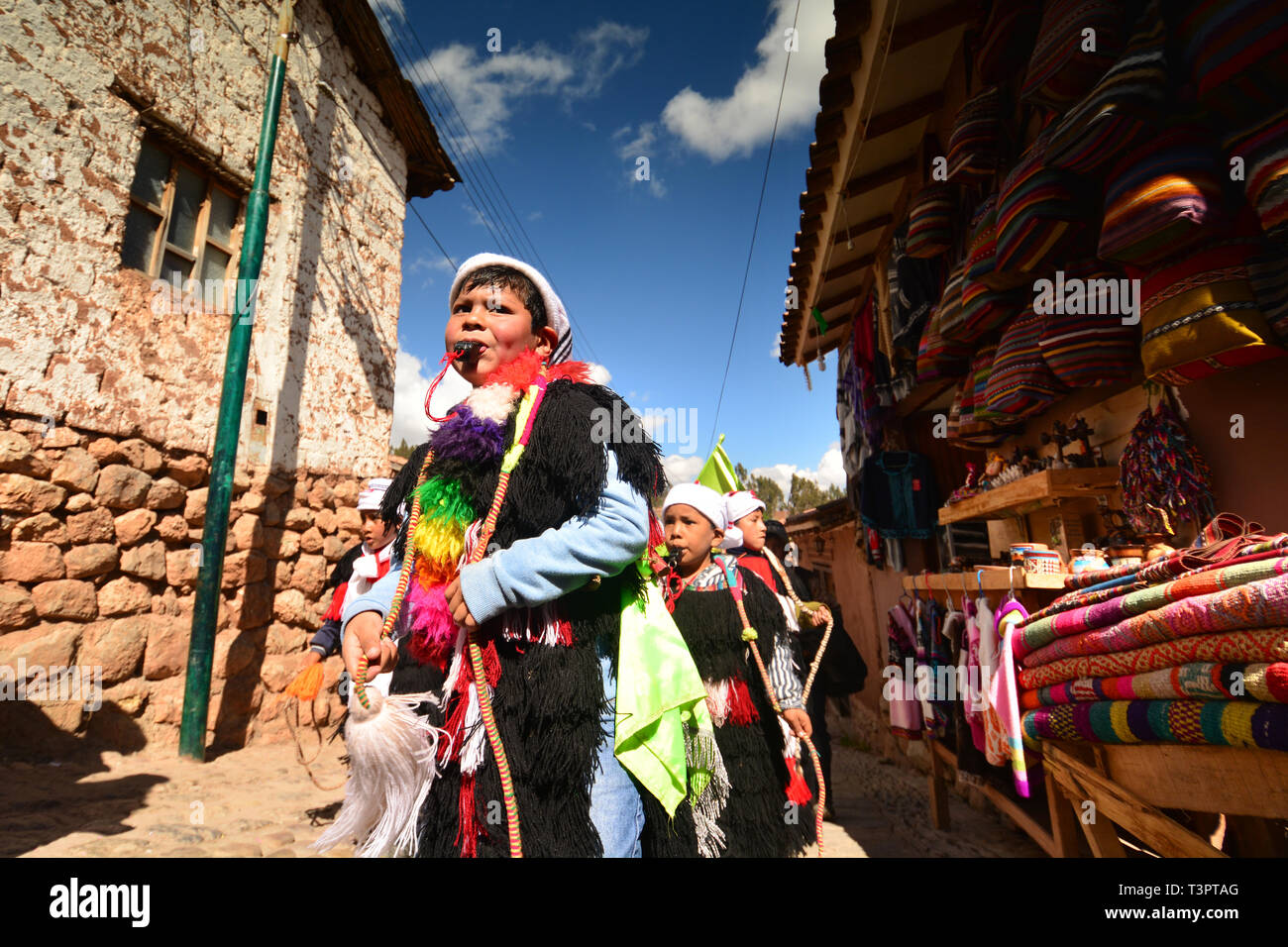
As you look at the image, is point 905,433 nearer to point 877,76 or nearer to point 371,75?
point 877,76

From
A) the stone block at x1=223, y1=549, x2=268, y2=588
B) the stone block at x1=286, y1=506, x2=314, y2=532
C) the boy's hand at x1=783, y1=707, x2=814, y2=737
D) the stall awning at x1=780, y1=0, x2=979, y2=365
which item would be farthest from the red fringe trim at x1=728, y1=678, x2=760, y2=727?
the stone block at x1=286, y1=506, x2=314, y2=532

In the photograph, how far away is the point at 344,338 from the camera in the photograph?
575 cm

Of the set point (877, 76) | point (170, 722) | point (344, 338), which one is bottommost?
point (170, 722)

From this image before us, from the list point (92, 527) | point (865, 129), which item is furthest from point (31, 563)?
point (865, 129)

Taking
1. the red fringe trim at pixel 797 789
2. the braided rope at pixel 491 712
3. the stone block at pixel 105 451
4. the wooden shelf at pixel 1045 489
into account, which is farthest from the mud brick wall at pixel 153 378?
the wooden shelf at pixel 1045 489

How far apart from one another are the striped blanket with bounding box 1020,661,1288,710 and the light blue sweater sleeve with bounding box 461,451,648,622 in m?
1.21

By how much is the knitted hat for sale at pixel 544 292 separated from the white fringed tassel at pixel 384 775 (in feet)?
3.28

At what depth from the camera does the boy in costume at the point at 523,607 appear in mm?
1162

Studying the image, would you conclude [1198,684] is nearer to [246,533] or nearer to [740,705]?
[740,705]

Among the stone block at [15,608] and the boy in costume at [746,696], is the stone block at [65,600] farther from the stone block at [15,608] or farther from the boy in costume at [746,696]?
the boy in costume at [746,696]

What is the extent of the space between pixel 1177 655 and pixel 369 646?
179 cm

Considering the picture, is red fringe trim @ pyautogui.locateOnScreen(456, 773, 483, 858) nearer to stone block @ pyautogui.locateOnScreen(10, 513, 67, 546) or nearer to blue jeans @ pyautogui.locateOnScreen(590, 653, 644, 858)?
blue jeans @ pyautogui.locateOnScreen(590, 653, 644, 858)

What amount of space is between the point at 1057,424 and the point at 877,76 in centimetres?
238
